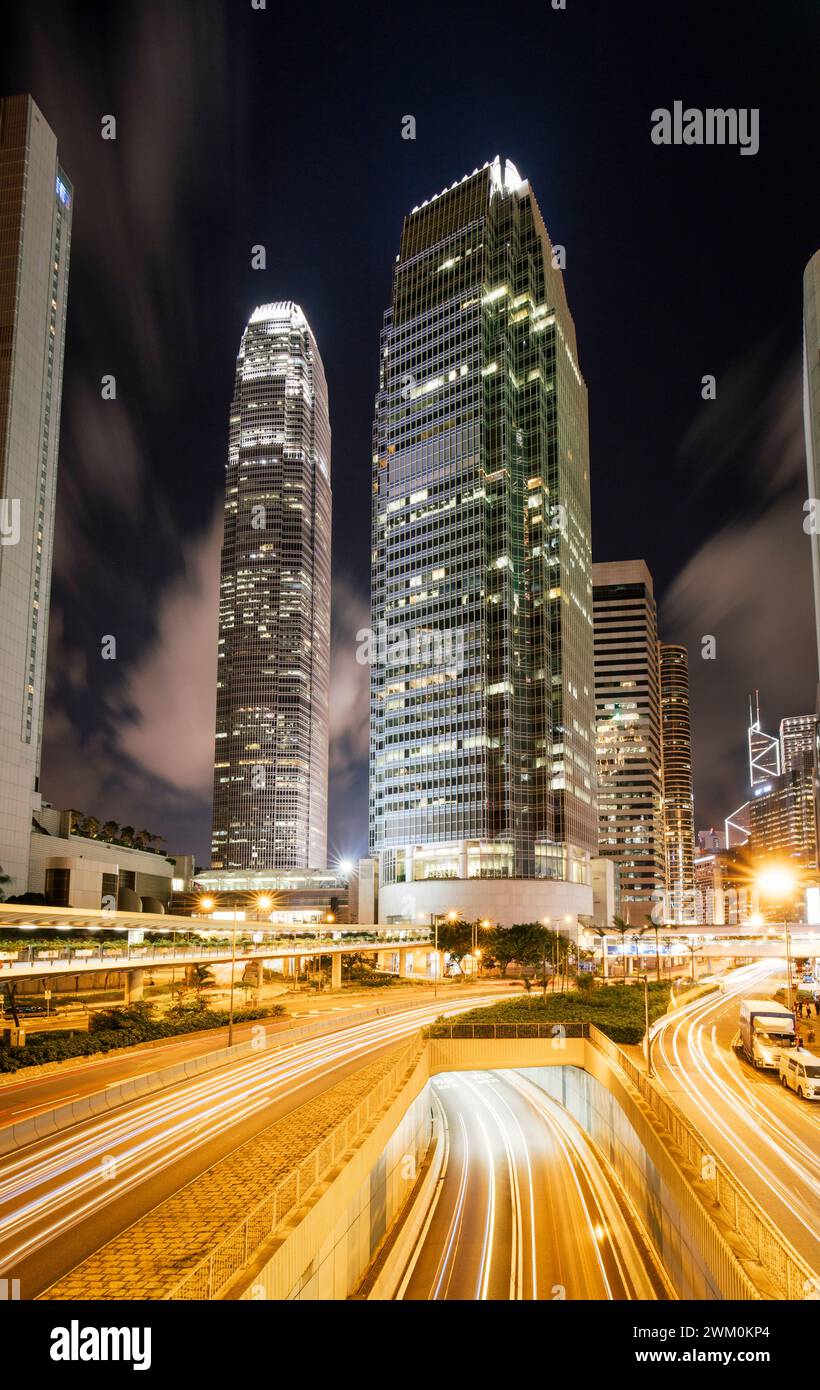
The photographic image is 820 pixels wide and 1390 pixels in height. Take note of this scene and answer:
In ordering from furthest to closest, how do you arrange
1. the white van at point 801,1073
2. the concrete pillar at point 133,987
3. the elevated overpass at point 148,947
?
the concrete pillar at point 133,987, the elevated overpass at point 148,947, the white van at point 801,1073

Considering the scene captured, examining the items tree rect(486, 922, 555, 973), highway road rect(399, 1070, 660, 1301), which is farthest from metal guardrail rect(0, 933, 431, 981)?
highway road rect(399, 1070, 660, 1301)

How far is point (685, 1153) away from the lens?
65.2ft

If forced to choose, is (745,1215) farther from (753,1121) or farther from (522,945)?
(522,945)

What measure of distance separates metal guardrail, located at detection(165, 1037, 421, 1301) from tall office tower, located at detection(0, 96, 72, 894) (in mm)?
78420

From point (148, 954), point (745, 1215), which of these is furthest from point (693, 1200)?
point (148, 954)

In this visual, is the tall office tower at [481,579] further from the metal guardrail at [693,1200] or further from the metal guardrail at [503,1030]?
the metal guardrail at [693,1200]

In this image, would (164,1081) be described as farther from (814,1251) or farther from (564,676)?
(564,676)

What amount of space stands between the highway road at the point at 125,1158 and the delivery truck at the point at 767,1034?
17.7 meters

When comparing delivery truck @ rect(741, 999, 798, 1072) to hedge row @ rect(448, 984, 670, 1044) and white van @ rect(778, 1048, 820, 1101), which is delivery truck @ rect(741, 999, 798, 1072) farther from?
hedge row @ rect(448, 984, 670, 1044)

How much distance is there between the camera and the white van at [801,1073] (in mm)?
31642

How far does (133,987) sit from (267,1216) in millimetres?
52325

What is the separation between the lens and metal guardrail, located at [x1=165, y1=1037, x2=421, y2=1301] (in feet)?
38.1

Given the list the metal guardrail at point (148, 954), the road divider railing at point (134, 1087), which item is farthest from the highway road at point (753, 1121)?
the metal guardrail at point (148, 954)
